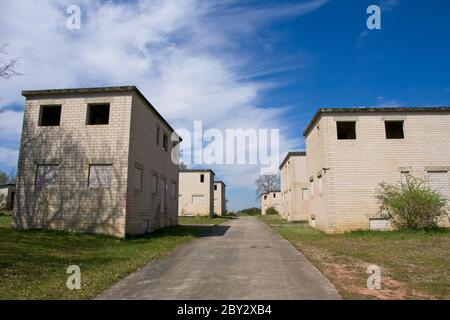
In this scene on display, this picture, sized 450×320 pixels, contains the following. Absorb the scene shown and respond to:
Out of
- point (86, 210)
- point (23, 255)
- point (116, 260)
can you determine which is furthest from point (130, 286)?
point (86, 210)

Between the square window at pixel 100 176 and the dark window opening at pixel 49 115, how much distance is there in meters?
4.02

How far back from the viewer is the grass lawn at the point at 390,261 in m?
6.08

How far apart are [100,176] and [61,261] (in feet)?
21.9

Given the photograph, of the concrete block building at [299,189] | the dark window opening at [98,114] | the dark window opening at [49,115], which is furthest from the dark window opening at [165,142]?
the concrete block building at [299,189]

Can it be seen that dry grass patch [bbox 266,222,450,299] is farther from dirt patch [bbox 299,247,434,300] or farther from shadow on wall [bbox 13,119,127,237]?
shadow on wall [bbox 13,119,127,237]

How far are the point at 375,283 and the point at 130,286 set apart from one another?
16.1 feet

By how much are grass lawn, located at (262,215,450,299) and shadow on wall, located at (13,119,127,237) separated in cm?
838

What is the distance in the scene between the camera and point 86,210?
48.9 ft

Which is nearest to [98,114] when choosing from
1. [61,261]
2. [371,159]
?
[61,261]

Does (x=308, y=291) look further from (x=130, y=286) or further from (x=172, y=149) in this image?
(x=172, y=149)

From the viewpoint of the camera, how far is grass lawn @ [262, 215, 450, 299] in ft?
19.9

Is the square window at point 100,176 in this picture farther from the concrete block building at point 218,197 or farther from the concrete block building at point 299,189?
the concrete block building at point 218,197

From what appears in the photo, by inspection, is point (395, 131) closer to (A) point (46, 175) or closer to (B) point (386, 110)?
(B) point (386, 110)

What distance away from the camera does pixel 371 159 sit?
17.8 metres
